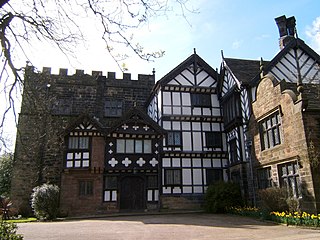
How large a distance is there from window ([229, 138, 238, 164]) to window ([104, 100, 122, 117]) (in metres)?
10.4

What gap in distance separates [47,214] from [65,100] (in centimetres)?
1156

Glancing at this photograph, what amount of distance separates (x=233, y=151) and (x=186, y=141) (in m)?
3.43

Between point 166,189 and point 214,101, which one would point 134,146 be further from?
point 214,101

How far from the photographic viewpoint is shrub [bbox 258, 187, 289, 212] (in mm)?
12641

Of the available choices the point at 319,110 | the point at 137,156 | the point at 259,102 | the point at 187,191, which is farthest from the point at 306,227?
the point at 137,156

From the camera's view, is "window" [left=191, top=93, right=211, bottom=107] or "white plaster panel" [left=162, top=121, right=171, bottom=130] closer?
"white plaster panel" [left=162, top=121, right=171, bottom=130]

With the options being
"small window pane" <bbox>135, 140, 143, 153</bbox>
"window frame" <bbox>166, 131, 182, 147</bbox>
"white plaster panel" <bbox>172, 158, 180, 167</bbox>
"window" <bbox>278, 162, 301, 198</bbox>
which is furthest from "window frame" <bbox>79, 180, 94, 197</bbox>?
"window" <bbox>278, 162, 301, 198</bbox>

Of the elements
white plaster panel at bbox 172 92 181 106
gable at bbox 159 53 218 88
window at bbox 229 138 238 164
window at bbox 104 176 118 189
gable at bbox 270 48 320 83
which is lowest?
window at bbox 104 176 118 189

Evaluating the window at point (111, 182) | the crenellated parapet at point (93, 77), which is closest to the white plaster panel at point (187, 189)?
the window at point (111, 182)

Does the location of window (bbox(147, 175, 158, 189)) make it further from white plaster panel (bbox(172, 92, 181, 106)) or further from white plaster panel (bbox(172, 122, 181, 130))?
white plaster panel (bbox(172, 92, 181, 106))

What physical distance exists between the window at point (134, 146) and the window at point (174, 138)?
55.4 inches

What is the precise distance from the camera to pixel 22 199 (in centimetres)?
2172

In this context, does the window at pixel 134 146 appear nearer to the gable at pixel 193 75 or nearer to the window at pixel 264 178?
the gable at pixel 193 75

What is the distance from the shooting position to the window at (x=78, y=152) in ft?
63.7
